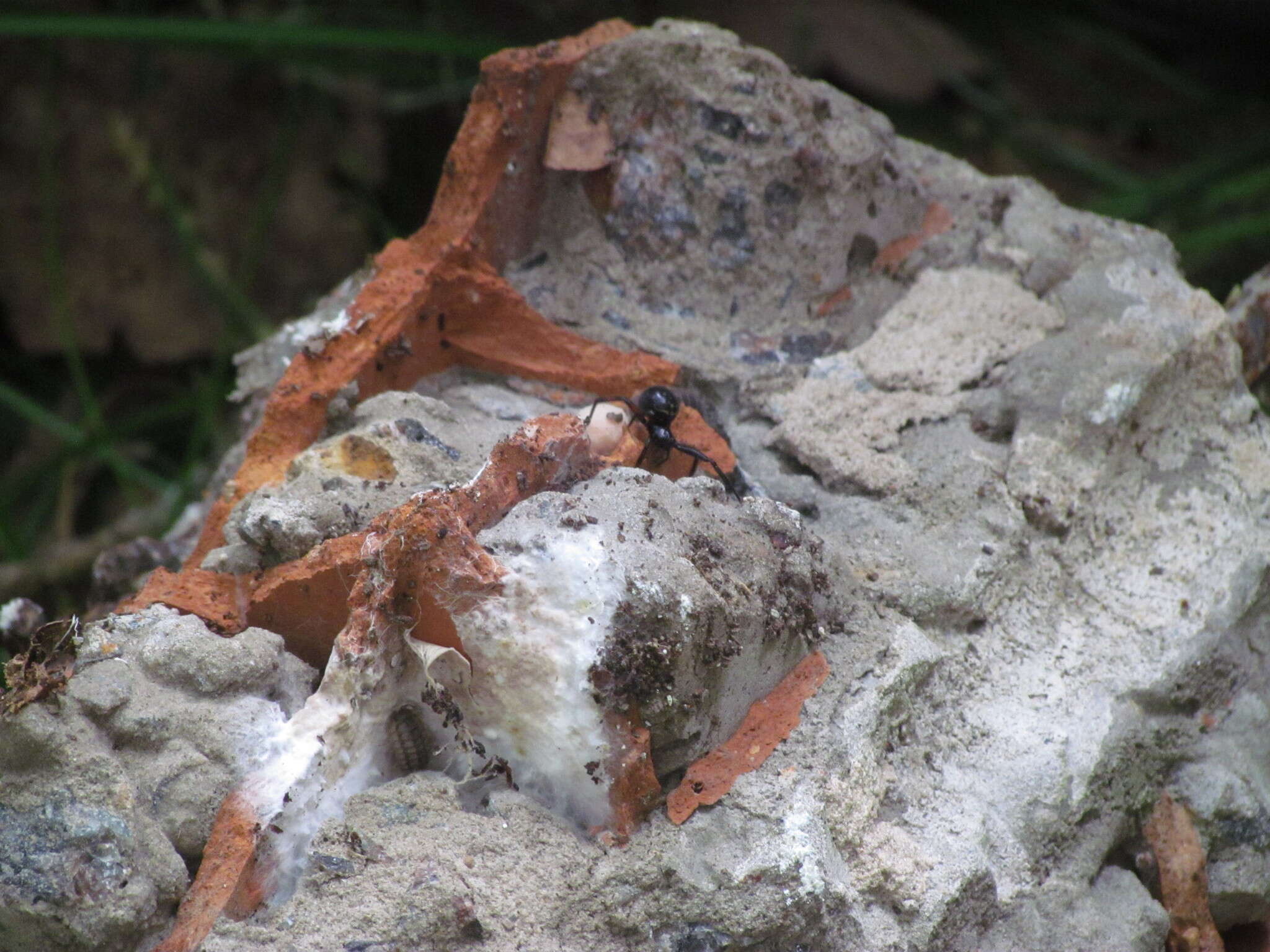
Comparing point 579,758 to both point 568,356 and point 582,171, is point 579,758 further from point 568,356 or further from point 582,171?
point 582,171

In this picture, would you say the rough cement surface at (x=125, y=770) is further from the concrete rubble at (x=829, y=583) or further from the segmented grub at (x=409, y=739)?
the segmented grub at (x=409, y=739)

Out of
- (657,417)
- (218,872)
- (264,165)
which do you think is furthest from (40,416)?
(218,872)

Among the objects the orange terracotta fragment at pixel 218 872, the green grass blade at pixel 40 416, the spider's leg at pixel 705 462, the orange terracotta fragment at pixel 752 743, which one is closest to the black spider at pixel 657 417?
the spider's leg at pixel 705 462

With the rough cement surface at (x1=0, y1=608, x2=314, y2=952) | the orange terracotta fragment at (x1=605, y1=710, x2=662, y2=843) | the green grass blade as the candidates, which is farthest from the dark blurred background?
the orange terracotta fragment at (x1=605, y1=710, x2=662, y2=843)

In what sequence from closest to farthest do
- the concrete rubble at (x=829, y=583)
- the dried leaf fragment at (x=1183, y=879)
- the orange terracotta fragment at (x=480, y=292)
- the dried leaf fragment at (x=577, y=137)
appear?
the concrete rubble at (x=829, y=583) < the dried leaf fragment at (x=1183, y=879) < the orange terracotta fragment at (x=480, y=292) < the dried leaf fragment at (x=577, y=137)

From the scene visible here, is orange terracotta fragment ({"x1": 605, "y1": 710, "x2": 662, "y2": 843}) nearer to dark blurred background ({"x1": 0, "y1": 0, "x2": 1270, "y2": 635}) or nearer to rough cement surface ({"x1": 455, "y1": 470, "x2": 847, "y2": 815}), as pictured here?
rough cement surface ({"x1": 455, "y1": 470, "x2": 847, "y2": 815})

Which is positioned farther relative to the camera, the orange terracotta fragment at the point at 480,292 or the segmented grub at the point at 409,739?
the orange terracotta fragment at the point at 480,292
